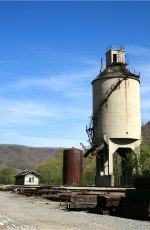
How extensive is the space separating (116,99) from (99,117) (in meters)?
3.27

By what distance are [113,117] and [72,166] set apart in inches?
573

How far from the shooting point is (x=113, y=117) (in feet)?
146

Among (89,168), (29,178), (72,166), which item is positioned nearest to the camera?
(72,166)

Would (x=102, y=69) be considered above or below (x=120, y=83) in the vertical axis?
above

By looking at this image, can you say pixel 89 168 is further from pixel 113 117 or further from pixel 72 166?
pixel 113 117

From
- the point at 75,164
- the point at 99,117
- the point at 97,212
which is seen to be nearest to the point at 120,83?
the point at 99,117

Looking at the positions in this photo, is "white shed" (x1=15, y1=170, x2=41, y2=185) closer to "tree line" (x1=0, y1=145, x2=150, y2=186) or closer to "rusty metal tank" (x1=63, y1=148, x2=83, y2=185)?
"tree line" (x1=0, y1=145, x2=150, y2=186)

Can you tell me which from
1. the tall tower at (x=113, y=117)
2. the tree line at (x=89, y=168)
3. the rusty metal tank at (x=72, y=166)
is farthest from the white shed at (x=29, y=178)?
the tall tower at (x=113, y=117)

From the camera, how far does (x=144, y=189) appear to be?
16.3m

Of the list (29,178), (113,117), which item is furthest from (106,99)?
(29,178)

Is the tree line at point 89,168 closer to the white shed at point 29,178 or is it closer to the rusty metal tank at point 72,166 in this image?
the rusty metal tank at point 72,166

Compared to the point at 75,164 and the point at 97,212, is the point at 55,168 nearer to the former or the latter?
the point at 75,164

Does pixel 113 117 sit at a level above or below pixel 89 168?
above

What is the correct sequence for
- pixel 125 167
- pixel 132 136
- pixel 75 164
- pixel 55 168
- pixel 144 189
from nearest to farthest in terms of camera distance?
pixel 144 189 < pixel 132 136 < pixel 125 167 < pixel 75 164 < pixel 55 168
